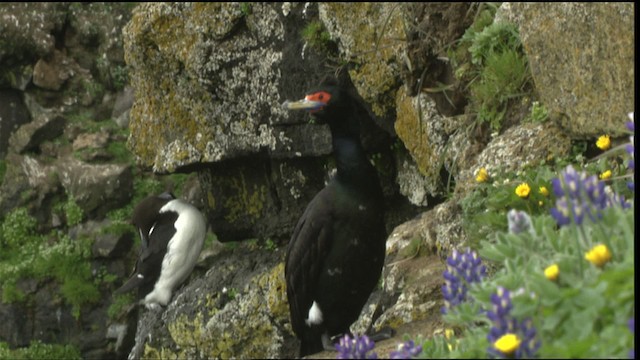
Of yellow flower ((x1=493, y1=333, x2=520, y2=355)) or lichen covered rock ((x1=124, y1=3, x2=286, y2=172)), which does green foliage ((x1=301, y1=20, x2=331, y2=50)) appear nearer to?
lichen covered rock ((x1=124, y1=3, x2=286, y2=172))

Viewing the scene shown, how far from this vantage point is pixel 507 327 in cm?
233

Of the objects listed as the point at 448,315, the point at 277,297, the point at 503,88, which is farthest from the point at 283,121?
the point at 448,315

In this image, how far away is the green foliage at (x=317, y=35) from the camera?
656 centimetres

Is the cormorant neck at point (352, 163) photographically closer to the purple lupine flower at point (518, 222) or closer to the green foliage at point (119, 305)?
the purple lupine flower at point (518, 222)

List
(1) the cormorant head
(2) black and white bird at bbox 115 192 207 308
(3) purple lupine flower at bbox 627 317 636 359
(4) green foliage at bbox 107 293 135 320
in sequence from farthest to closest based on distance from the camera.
Answer: (4) green foliage at bbox 107 293 135 320 → (2) black and white bird at bbox 115 192 207 308 → (1) the cormorant head → (3) purple lupine flower at bbox 627 317 636 359

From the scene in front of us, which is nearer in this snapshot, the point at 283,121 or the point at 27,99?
the point at 283,121

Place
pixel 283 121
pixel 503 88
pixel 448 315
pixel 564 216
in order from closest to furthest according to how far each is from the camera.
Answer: pixel 564 216 → pixel 448 315 → pixel 503 88 → pixel 283 121

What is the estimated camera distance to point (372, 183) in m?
4.60

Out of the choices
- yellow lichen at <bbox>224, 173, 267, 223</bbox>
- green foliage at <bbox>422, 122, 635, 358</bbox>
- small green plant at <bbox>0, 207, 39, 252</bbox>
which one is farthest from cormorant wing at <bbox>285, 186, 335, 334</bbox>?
small green plant at <bbox>0, 207, 39, 252</bbox>

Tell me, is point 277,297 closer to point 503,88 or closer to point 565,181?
point 503,88

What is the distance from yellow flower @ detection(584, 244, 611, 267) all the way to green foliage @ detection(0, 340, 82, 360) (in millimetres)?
7659

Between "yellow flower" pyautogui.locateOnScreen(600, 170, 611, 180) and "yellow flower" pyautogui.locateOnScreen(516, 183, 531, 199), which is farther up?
"yellow flower" pyautogui.locateOnScreen(600, 170, 611, 180)

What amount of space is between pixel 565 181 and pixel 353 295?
239 cm

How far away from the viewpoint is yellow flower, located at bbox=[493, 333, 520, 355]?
7.35ft
